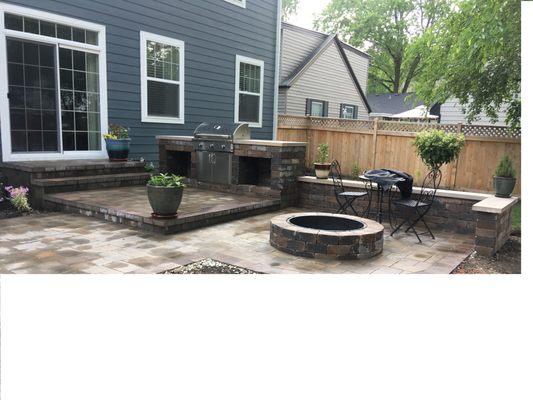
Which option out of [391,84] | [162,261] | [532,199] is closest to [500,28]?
[532,199]

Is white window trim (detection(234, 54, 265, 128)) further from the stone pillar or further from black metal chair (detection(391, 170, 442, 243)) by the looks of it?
the stone pillar

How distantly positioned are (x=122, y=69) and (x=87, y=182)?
2.03 metres

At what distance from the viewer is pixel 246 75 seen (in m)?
9.69

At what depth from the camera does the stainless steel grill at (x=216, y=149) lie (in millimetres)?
6738

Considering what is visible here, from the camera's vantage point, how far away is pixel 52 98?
6.35 metres

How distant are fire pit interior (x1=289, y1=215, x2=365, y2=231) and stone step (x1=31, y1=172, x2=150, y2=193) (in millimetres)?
3121

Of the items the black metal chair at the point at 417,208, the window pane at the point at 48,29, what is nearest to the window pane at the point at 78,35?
the window pane at the point at 48,29

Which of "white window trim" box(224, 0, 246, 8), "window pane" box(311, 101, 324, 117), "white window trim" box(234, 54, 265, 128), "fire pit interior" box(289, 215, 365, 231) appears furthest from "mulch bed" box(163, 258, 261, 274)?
"window pane" box(311, 101, 324, 117)

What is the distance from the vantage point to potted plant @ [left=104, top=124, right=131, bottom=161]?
22.3 ft

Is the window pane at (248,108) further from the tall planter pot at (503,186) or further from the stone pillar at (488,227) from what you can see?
the stone pillar at (488,227)

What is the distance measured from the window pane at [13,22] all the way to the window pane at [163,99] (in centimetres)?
213
